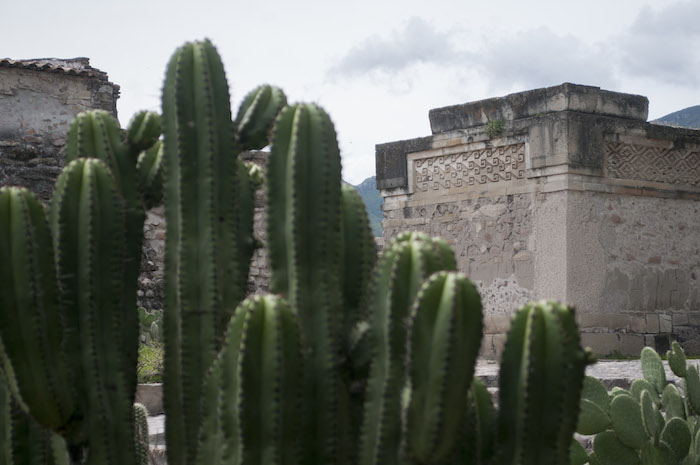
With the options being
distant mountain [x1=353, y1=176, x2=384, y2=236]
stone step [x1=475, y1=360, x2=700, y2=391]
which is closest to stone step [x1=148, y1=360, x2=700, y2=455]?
stone step [x1=475, y1=360, x2=700, y2=391]

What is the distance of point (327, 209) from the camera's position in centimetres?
267

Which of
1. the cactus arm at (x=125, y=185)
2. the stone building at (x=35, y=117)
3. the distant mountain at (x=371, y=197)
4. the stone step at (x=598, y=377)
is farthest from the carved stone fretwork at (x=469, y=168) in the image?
the distant mountain at (x=371, y=197)

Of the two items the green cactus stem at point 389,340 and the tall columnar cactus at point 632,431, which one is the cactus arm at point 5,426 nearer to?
the green cactus stem at point 389,340

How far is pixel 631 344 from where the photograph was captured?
352 inches

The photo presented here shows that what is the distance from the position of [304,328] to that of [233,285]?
0.40m

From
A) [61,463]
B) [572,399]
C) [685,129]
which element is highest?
[685,129]

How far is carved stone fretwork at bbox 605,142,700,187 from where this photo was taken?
29.6 ft

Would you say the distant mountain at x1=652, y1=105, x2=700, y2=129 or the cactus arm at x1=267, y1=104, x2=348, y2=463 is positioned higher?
the distant mountain at x1=652, y1=105, x2=700, y2=129

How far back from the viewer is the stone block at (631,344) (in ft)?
29.2

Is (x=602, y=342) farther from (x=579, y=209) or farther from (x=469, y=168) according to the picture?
(x=469, y=168)

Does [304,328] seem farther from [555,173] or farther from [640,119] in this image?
[640,119]

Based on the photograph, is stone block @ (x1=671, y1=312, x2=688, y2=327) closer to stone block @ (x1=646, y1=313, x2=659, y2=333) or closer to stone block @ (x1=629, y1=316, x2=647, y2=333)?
stone block @ (x1=646, y1=313, x2=659, y2=333)

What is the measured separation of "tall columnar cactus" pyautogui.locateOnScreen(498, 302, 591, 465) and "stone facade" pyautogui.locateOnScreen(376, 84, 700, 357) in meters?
6.57

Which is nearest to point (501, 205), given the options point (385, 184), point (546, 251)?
point (546, 251)
